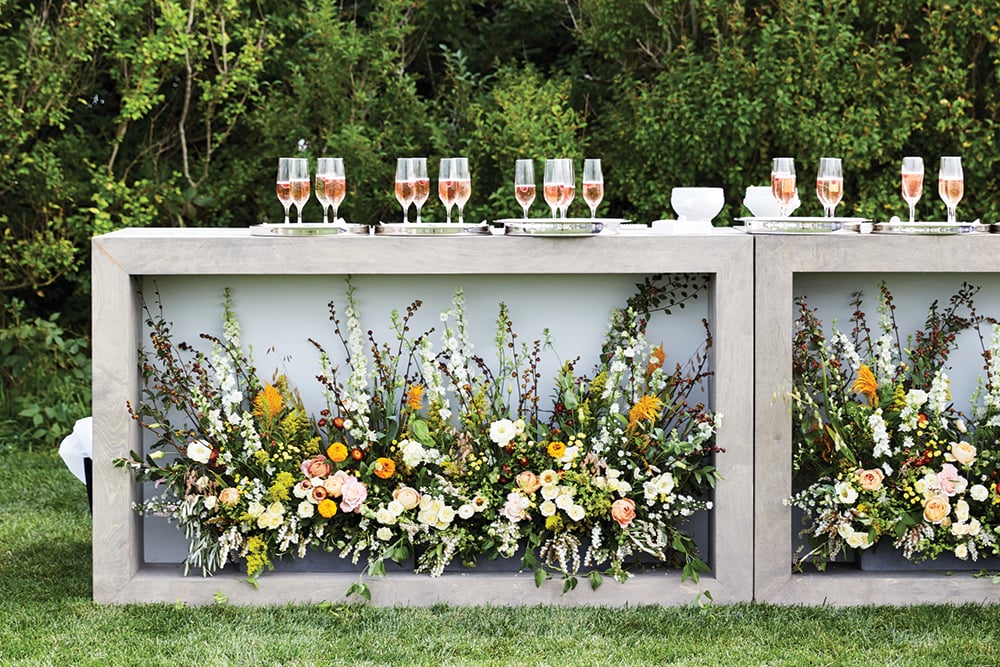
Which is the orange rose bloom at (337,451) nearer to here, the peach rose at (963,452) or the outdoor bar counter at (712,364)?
the outdoor bar counter at (712,364)

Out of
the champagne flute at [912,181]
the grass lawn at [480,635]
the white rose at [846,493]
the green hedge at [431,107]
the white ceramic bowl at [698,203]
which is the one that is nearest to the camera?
the grass lawn at [480,635]

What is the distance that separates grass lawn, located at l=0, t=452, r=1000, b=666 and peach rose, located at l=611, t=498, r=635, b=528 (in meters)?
0.28

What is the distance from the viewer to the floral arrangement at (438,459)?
400 cm

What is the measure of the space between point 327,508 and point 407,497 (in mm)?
237

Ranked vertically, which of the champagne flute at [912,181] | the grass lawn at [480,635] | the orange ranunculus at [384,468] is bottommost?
the grass lawn at [480,635]

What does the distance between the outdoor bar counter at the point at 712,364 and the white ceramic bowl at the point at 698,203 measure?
41cm

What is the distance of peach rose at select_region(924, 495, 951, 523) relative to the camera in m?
3.95

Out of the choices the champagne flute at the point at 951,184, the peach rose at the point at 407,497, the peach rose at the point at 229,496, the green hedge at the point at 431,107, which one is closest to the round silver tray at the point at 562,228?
the peach rose at the point at 407,497

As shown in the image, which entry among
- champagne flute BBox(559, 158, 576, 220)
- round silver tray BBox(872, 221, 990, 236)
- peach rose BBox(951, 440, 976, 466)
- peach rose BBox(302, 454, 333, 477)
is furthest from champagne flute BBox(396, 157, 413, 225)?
peach rose BBox(951, 440, 976, 466)

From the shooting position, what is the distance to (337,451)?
401 cm

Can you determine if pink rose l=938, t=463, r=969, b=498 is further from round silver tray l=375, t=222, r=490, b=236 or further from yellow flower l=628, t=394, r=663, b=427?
round silver tray l=375, t=222, r=490, b=236

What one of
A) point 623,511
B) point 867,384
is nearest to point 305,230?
point 623,511

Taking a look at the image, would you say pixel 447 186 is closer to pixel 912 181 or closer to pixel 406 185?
pixel 406 185

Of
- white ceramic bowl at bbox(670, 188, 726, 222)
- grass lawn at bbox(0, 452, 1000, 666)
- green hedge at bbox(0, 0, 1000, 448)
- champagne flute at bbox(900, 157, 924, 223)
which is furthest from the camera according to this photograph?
green hedge at bbox(0, 0, 1000, 448)
